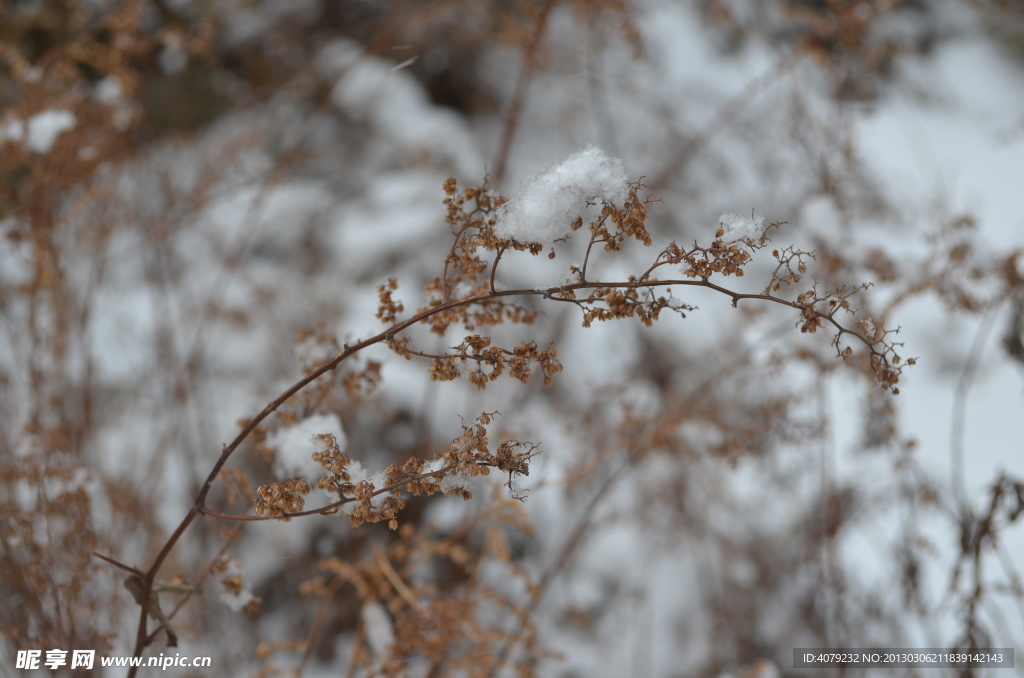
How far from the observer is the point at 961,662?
117 centimetres

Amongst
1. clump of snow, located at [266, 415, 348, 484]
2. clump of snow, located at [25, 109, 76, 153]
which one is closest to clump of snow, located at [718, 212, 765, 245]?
clump of snow, located at [266, 415, 348, 484]

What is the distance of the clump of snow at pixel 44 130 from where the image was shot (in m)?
1.13

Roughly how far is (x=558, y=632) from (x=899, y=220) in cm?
198

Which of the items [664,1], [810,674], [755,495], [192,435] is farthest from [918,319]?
[192,435]

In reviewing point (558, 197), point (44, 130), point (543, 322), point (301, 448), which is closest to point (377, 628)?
point (301, 448)

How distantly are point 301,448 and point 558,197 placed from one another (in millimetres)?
445

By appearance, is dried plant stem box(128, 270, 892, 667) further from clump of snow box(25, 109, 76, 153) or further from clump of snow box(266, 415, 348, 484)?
clump of snow box(25, 109, 76, 153)

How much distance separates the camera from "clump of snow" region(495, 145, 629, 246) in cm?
50

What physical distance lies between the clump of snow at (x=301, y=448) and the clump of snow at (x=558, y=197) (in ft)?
1.20

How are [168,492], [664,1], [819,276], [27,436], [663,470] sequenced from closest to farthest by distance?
[27,436]
[819,276]
[168,492]
[663,470]
[664,1]

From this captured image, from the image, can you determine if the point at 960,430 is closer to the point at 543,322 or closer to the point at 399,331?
the point at 399,331

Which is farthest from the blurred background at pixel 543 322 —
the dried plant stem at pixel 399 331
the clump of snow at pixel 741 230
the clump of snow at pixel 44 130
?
the clump of snow at pixel 741 230

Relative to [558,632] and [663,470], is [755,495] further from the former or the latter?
[558,632]

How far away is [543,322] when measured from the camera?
232 cm
